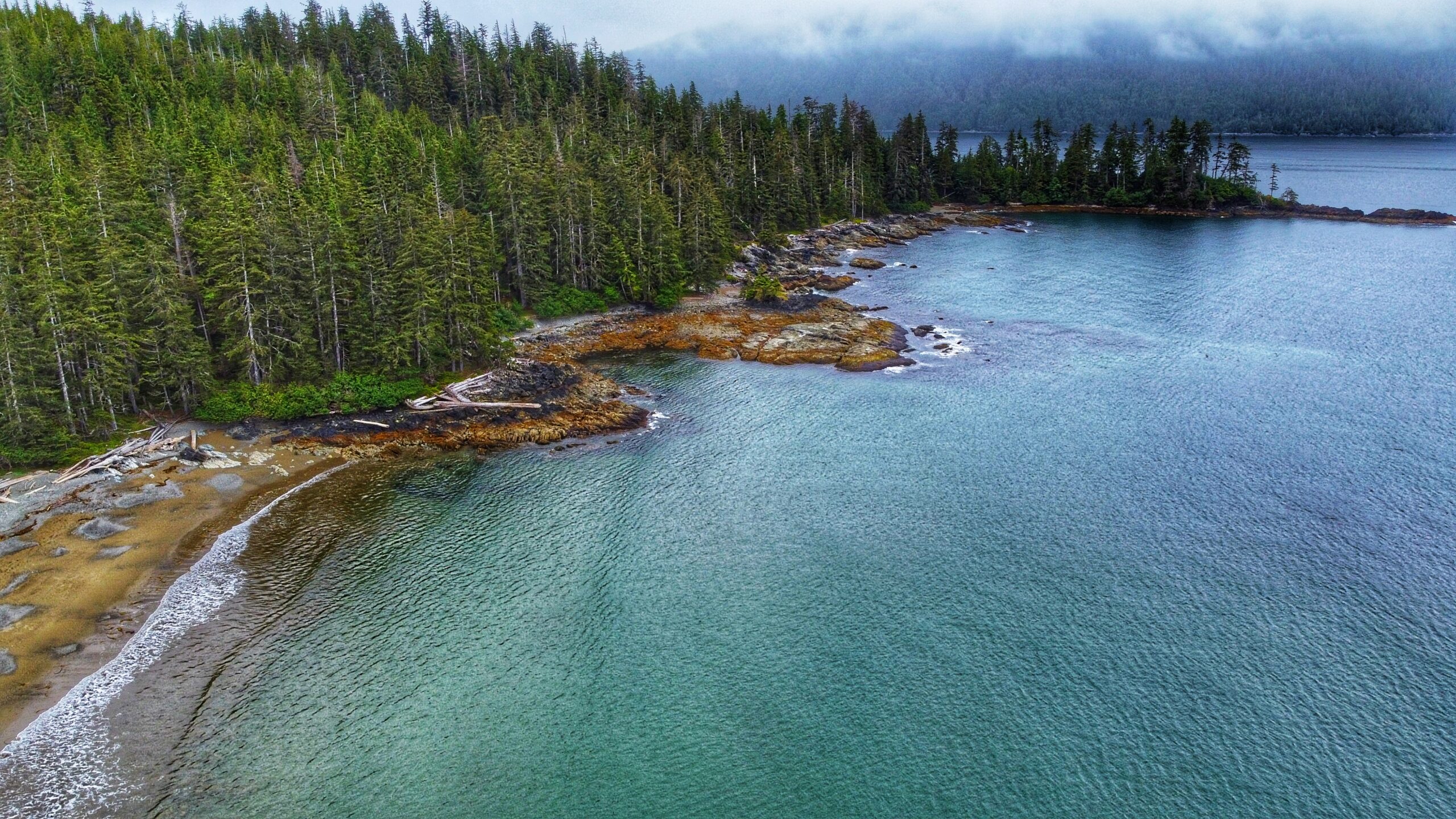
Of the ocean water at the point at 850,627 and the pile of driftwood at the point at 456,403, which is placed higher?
the pile of driftwood at the point at 456,403

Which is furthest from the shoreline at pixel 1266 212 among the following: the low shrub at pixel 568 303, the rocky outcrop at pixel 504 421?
the rocky outcrop at pixel 504 421

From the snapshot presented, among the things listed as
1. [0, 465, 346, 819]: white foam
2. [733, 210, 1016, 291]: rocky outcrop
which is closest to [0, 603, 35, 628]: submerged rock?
[0, 465, 346, 819]: white foam

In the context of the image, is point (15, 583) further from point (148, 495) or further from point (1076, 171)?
point (1076, 171)

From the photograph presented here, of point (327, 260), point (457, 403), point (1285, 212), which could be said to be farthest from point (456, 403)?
point (1285, 212)

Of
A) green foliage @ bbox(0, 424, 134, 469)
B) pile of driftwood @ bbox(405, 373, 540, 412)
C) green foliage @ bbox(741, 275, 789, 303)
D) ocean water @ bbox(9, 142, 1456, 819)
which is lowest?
ocean water @ bbox(9, 142, 1456, 819)

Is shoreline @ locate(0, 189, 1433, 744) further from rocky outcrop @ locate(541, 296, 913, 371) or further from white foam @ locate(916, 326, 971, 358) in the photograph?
white foam @ locate(916, 326, 971, 358)

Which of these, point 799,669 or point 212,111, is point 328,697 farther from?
point 212,111

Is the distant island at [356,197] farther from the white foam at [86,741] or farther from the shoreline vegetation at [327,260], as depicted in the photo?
the white foam at [86,741]
